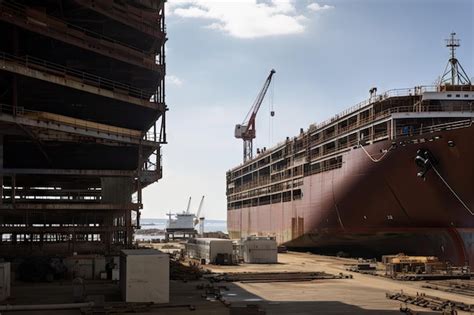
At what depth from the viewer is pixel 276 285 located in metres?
30.9

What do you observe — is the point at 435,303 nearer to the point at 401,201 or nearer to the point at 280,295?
the point at 280,295

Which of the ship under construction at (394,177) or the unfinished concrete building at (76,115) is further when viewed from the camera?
the ship under construction at (394,177)

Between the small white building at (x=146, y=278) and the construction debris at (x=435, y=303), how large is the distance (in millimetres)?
10576

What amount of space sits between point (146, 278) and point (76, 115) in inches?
809

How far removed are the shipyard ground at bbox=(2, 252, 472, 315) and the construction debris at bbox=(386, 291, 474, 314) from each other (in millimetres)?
524

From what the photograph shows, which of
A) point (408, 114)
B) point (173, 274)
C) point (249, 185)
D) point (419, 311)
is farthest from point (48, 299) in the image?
point (249, 185)

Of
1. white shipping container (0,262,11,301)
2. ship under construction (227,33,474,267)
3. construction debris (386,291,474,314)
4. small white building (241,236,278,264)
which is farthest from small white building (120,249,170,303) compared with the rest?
small white building (241,236,278,264)

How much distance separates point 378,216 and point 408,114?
8213 mm

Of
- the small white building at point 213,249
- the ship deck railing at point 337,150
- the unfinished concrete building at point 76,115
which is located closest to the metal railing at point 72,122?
the unfinished concrete building at point 76,115

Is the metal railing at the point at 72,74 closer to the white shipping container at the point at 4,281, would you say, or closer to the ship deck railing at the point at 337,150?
the white shipping container at the point at 4,281

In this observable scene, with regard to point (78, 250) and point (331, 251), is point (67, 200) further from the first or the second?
point (331, 251)

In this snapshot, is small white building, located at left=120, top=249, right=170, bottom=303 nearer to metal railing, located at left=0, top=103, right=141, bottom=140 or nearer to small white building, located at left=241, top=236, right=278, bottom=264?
metal railing, located at left=0, top=103, right=141, bottom=140

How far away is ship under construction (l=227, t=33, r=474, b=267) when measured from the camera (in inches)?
1403

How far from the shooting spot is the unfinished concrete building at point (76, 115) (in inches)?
1256
